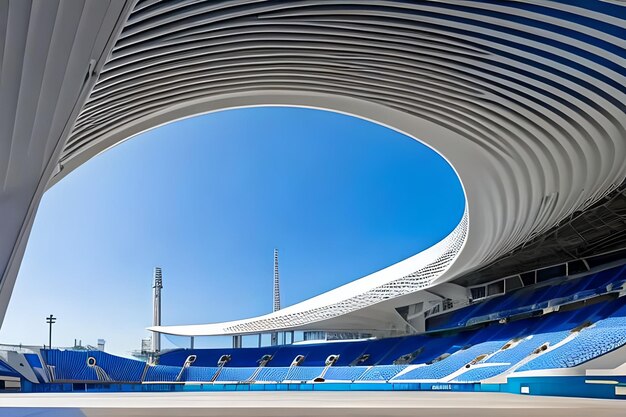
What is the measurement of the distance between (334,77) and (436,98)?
296 centimetres

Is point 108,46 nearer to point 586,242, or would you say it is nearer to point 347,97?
point 347,97

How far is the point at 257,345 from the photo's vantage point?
70.8 m


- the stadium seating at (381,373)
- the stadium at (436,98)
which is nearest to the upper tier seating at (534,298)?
the stadium at (436,98)

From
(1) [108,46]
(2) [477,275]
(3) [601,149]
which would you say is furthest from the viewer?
(2) [477,275]

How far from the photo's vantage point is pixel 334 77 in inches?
681

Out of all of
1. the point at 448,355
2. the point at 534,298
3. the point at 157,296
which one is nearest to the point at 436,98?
the point at 534,298

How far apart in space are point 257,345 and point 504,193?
48.1 metres

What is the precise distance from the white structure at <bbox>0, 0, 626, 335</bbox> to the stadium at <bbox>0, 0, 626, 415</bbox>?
0.04 meters

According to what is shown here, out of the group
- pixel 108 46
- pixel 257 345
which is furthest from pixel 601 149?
pixel 257 345

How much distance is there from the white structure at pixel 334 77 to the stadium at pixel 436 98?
0.04m

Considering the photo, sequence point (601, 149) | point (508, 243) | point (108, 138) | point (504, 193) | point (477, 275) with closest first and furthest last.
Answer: point (108, 138), point (601, 149), point (504, 193), point (508, 243), point (477, 275)

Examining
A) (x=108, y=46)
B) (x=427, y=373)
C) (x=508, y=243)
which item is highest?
(x=508, y=243)

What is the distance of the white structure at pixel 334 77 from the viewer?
8.85 metres

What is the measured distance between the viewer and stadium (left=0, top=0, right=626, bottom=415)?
9.39m
